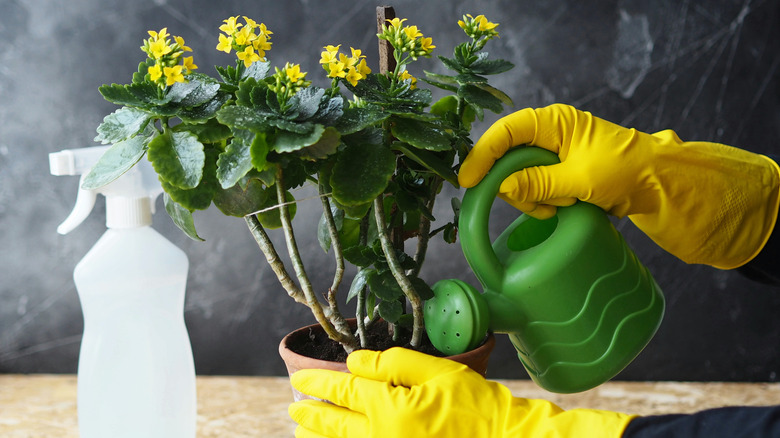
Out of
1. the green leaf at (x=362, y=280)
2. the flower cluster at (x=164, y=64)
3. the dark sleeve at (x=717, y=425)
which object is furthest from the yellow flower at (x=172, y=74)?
the dark sleeve at (x=717, y=425)

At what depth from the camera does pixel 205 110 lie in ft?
2.33

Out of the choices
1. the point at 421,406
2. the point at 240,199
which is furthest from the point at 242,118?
the point at 421,406

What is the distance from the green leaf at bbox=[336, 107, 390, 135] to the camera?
67cm

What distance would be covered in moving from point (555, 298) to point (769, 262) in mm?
427

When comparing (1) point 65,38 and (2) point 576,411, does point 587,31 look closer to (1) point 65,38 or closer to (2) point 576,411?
(2) point 576,411

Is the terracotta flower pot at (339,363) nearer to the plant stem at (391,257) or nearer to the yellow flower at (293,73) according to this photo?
the plant stem at (391,257)

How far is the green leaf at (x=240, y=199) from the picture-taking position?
746 mm

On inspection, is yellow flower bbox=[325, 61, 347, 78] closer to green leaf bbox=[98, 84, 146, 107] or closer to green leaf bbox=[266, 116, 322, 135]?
green leaf bbox=[266, 116, 322, 135]

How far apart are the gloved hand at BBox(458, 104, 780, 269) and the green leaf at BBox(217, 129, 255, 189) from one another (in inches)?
10.1

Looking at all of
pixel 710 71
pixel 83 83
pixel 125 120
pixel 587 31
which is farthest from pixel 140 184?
pixel 710 71

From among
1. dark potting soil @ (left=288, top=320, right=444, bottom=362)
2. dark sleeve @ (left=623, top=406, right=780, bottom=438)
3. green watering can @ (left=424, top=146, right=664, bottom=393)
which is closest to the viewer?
dark sleeve @ (left=623, top=406, right=780, bottom=438)

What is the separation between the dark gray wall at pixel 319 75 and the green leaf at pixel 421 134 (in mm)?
674

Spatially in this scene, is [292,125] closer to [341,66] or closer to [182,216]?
[341,66]

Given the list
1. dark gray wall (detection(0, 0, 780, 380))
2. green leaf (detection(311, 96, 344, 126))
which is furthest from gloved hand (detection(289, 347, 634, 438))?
dark gray wall (detection(0, 0, 780, 380))
